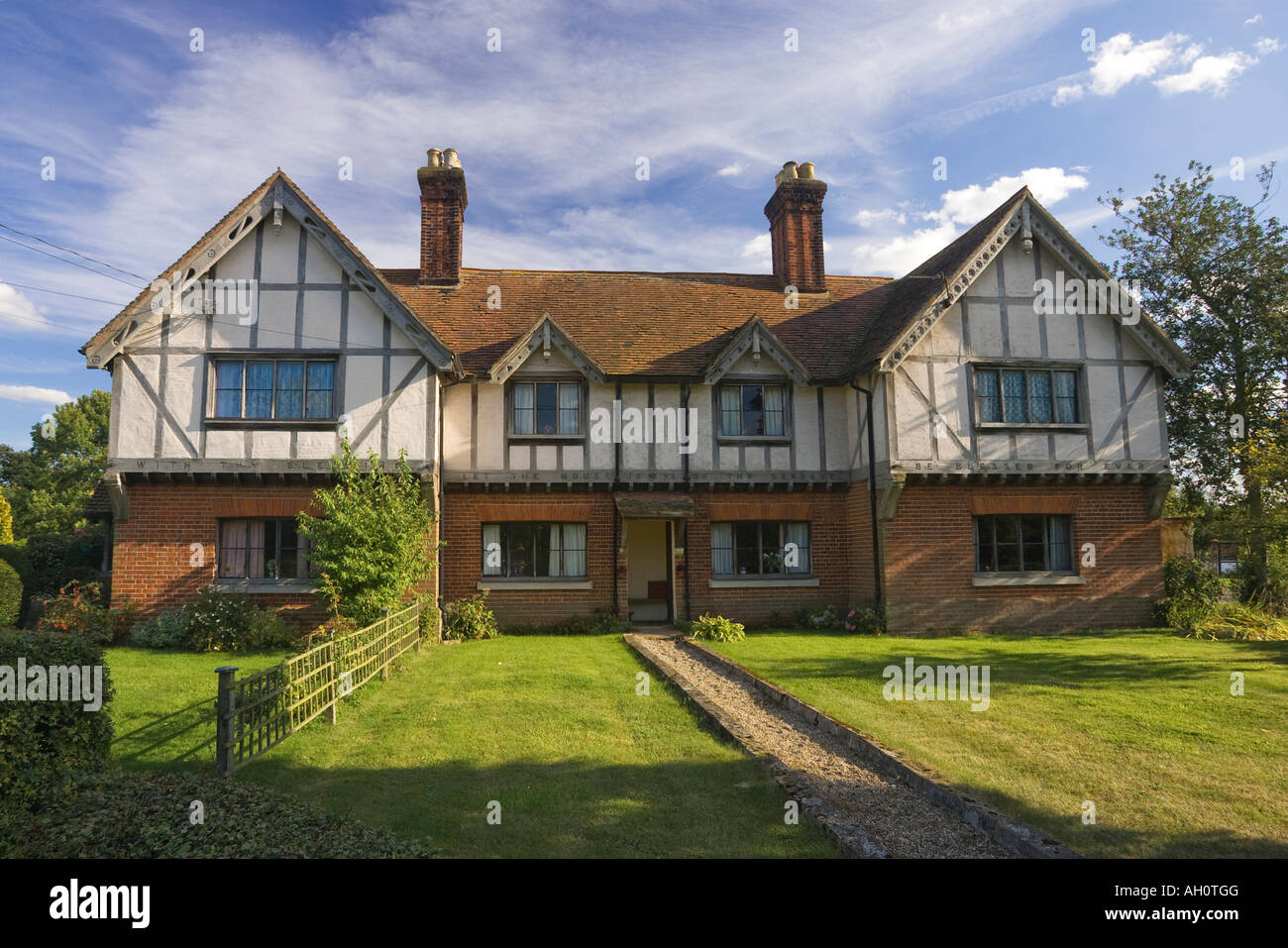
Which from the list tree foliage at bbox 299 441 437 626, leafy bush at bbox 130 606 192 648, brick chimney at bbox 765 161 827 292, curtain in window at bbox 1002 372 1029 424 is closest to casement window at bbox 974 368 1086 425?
curtain in window at bbox 1002 372 1029 424

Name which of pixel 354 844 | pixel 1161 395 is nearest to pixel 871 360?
pixel 1161 395

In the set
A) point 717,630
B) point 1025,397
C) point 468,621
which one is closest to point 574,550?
point 468,621

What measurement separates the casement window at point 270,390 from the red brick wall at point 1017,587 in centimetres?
1243

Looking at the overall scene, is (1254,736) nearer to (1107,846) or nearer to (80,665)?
(1107,846)

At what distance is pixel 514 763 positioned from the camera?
23.3ft

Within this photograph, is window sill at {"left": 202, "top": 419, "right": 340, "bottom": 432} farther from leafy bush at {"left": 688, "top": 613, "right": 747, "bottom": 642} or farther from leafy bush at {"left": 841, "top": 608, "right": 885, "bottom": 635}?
leafy bush at {"left": 841, "top": 608, "right": 885, "bottom": 635}

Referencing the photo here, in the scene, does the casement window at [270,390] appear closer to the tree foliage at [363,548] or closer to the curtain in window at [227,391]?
the curtain in window at [227,391]

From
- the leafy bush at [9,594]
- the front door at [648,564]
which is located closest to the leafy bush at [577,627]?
the front door at [648,564]

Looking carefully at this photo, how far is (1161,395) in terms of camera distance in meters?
17.6

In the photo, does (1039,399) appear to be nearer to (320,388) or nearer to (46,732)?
(320,388)

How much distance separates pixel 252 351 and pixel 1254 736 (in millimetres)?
17222

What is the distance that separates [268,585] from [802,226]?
631 inches

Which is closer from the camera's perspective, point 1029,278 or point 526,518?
point 526,518

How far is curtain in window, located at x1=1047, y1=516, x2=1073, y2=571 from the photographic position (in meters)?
17.4
